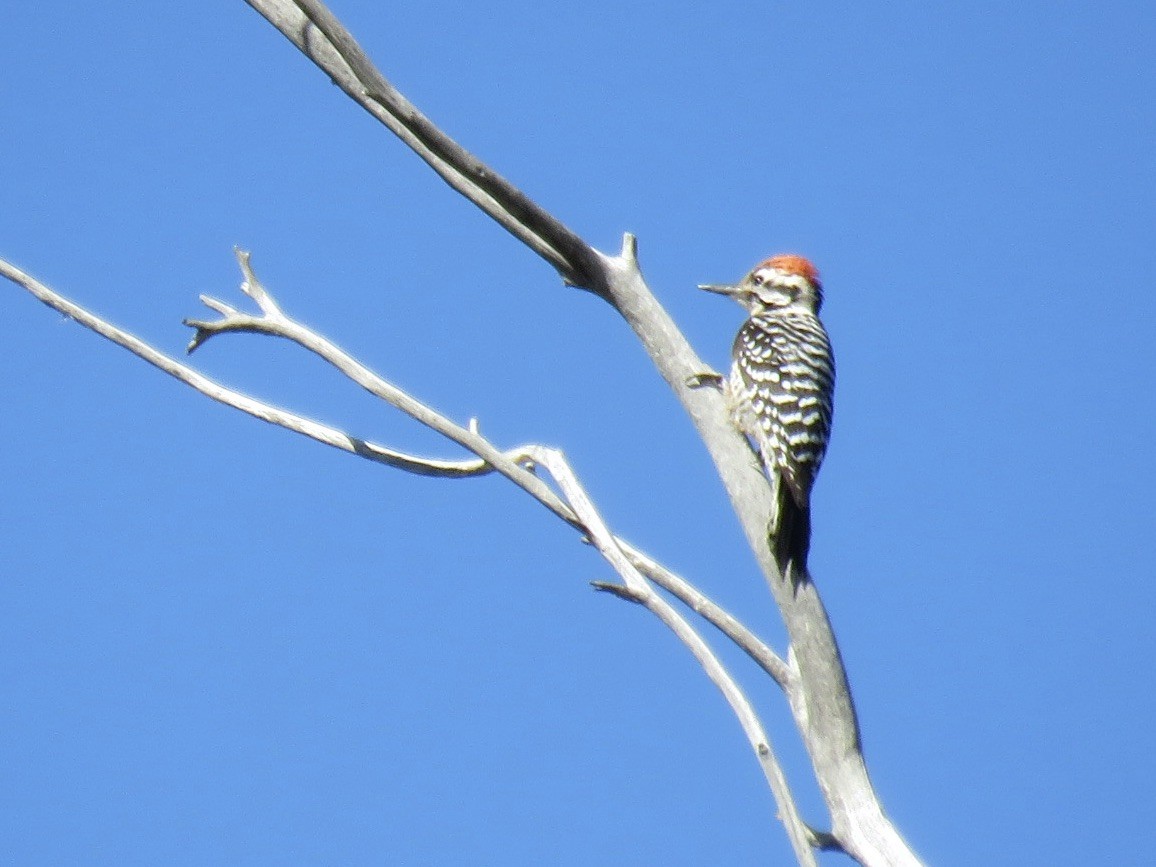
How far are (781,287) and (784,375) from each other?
2.97 feet

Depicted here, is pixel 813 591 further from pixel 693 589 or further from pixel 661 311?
pixel 661 311

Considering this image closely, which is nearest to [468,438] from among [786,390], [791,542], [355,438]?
[355,438]

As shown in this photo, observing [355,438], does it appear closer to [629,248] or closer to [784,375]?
[629,248]

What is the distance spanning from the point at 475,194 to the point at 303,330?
2.32 feet

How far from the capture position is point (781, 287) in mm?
5500

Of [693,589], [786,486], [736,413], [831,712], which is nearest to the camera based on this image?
[831,712]

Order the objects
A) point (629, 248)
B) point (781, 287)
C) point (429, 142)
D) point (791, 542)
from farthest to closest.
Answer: point (781, 287)
point (629, 248)
point (791, 542)
point (429, 142)

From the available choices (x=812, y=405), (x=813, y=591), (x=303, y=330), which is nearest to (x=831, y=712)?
(x=813, y=591)

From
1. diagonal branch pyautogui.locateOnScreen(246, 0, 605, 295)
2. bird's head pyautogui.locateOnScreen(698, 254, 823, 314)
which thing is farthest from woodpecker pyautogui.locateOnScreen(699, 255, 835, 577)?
diagonal branch pyautogui.locateOnScreen(246, 0, 605, 295)

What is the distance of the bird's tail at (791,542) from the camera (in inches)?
120

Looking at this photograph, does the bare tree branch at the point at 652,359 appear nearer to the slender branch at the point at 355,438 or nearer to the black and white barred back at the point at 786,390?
the slender branch at the point at 355,438

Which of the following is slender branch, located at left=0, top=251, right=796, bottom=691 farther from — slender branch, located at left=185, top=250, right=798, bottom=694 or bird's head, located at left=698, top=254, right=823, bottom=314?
bird's head, located at left=698, top=254, right=823, bottom=314

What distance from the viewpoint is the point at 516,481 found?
3.04 m

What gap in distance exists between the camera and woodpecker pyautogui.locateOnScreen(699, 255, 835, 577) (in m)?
4.22
